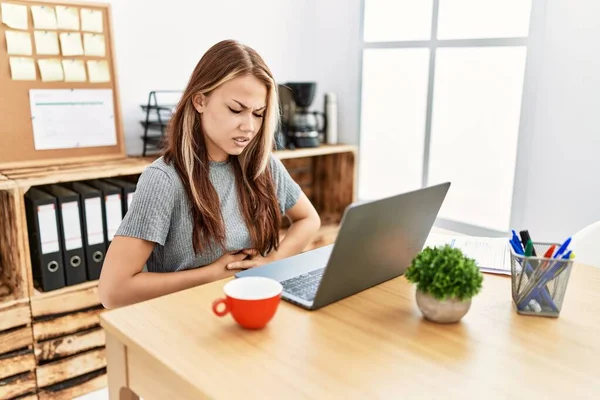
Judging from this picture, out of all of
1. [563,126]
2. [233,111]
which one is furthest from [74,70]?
[563,126]

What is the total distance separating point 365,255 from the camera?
106 centimetres

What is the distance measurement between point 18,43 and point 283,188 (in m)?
1.16

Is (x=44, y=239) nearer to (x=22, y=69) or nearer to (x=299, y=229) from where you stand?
(x=22, y=69)

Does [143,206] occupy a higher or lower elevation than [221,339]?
higher

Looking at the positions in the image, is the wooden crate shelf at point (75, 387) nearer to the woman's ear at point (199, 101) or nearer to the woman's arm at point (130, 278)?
the woman's arm at point (130, 278)

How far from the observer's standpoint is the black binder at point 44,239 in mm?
1902

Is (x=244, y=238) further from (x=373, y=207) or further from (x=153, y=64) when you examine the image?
(x=153, y=64)

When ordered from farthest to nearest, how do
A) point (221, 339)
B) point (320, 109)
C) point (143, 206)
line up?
point (320, 109) → point (143, 206) → point (221, 339)

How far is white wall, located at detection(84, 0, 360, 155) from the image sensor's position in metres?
2.38

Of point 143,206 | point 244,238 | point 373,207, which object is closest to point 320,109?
point 244,238

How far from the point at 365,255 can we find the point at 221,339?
312 mm

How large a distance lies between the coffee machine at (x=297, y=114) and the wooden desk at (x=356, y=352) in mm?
1591

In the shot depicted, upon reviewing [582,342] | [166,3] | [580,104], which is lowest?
[582,342]

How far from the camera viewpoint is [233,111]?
4.50 ft
